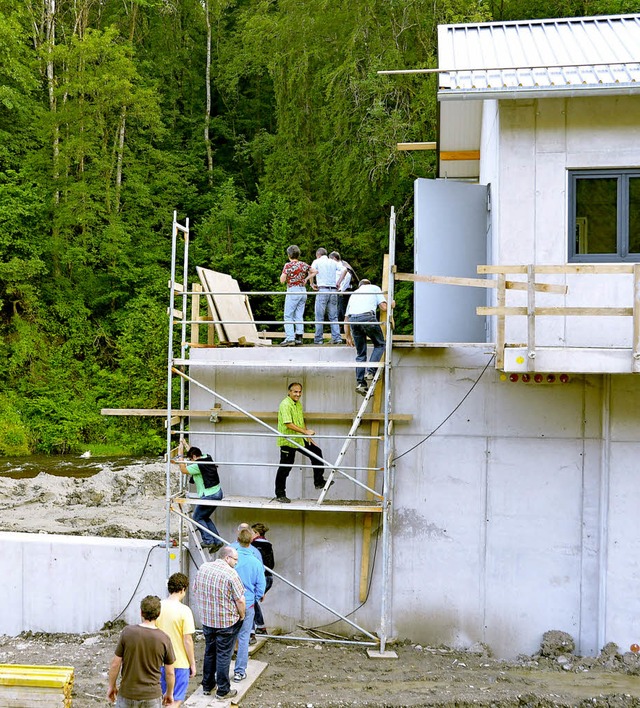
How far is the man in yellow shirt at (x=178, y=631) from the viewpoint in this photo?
7.42 m

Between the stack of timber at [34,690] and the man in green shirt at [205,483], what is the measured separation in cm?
342

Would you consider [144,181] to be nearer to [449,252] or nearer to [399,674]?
[449,252]

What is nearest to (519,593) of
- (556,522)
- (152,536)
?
(556,522)

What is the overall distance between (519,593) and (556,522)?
1062 mm

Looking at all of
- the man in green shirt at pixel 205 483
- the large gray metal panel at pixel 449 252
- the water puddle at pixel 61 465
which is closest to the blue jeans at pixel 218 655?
the man in green shirt at pixel 205 483

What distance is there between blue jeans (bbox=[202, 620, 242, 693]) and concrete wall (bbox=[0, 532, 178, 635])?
106 inches

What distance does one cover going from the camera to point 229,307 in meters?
13.2

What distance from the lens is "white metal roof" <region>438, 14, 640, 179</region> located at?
10094 millimetres

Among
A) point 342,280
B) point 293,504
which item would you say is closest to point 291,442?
point 293,504

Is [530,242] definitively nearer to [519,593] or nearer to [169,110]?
[519,593]

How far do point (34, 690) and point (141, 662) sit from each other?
174 centimetres

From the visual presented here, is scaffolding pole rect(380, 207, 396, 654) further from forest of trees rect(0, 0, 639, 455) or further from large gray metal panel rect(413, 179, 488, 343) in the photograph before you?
forest of trees rect(0, 0, 639, 455)

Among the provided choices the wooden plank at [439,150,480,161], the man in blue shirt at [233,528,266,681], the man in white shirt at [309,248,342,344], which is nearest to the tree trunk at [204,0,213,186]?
the wooden plank at [439,150,480,161]

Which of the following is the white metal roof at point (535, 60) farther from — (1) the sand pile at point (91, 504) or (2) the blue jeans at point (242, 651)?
(1) the sand pile at point (91, 504)
